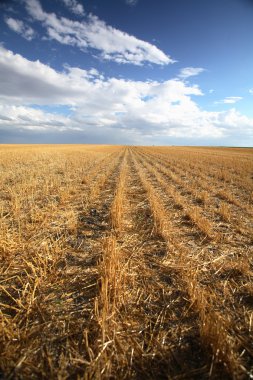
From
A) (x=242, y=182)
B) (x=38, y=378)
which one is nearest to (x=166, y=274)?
(x=38, y=378)

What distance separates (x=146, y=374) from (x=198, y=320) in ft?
3.01

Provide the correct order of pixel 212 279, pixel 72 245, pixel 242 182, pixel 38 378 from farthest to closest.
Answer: pixel 242 182, pixel 72 245, pixel 212 279, pixel 38 378

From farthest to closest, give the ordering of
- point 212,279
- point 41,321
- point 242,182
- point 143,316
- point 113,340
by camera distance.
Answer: point 242,182 < point 212,279 < point 143,316 < point 41,321 < point 113,340

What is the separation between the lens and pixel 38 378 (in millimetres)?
1932

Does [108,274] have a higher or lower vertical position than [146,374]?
higher

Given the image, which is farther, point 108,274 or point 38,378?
point 108,274

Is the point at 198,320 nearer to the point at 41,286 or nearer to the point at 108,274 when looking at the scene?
the point at 108,274

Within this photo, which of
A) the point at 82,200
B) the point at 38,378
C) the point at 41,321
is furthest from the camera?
the point at 82,200

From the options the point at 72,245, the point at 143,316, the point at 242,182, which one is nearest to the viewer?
the point at 143,316

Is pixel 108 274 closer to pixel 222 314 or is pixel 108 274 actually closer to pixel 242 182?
pixel 222 314

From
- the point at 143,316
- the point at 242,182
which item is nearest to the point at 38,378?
the point at 143,316

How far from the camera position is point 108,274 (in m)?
3.28

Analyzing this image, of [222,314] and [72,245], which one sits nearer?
[222,314]

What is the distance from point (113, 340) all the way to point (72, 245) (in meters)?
2.53
